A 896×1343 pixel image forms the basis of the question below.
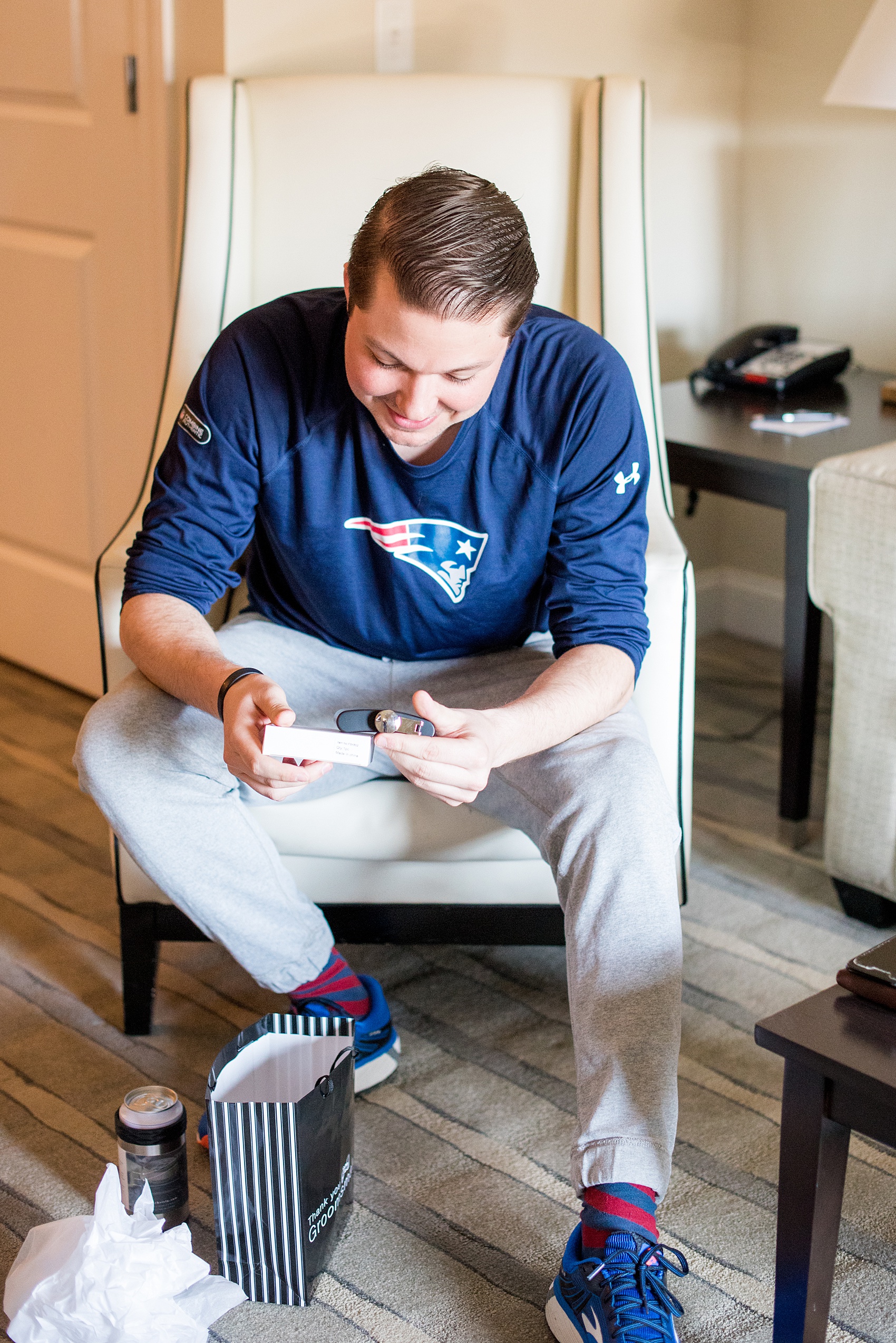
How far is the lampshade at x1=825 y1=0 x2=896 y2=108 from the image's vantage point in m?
1.93

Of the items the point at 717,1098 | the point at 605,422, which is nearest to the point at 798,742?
the point at 717,1098

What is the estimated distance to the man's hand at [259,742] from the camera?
1101 mm

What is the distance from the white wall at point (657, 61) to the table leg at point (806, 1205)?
1.28 metres

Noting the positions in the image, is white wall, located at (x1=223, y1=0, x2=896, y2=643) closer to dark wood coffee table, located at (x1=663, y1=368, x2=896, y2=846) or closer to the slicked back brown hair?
dark wood coffee table, located at (x1=663, y1=368, x2=896, y2=846)

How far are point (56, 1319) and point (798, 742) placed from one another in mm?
1252

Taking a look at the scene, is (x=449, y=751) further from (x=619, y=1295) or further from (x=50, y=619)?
(x=50, y=619)

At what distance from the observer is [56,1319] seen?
1023 mm

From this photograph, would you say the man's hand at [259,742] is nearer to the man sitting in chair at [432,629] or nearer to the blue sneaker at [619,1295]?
the man sitting in chair at [432,629]

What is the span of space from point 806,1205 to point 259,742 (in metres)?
0.55

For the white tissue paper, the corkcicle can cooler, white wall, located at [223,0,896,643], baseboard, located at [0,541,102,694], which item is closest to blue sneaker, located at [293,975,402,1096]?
the corkcicle can cooler

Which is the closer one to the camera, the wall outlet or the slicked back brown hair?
the slicked back brown hair

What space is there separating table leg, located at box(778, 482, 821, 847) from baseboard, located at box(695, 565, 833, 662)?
0.77 meters

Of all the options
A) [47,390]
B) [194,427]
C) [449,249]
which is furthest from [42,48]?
[449,249]

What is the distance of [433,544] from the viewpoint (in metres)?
1.35
